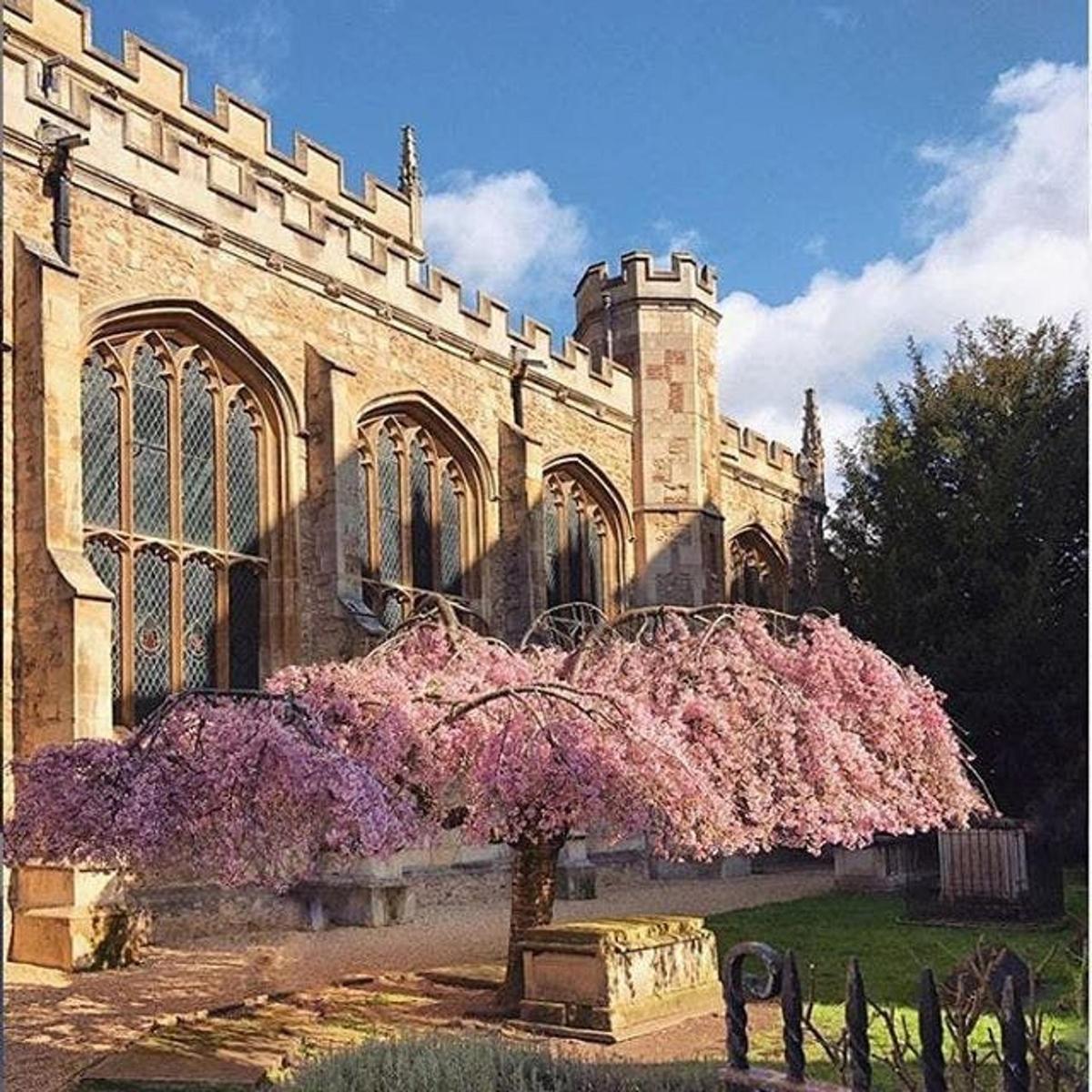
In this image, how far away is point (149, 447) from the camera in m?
13.8

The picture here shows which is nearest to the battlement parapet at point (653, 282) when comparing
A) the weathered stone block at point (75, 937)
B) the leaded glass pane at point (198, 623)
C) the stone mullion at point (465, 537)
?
the stone mullion at point (465, 537)

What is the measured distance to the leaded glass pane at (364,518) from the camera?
1622cm

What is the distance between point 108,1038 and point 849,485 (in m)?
16.0

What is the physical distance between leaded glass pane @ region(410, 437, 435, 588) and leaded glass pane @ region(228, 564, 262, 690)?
291 cm

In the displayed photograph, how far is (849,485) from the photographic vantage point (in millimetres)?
21906

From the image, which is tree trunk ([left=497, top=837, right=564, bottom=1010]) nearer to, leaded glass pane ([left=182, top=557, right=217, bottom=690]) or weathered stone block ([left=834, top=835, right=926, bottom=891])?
leaded glass pane ([left=182, top=557, right=217, bottom=690])

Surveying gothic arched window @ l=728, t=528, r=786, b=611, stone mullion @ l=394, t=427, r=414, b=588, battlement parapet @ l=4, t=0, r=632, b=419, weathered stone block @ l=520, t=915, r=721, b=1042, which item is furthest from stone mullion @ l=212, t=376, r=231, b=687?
gothic arched window @ l=728, t=528, r=786, b=611

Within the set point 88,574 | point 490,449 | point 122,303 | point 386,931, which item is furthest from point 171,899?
point 490,449

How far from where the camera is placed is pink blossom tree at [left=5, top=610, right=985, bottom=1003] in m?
6.98

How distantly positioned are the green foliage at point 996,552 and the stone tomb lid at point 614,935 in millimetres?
9990

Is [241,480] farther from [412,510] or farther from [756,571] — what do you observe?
[756,571]

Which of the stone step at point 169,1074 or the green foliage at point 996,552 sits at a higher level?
the green foliage at point 996,552

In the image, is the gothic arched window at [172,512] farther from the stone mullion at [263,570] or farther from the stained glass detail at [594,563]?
the stained glass detail at [594,563]

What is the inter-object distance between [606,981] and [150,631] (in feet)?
23.6
